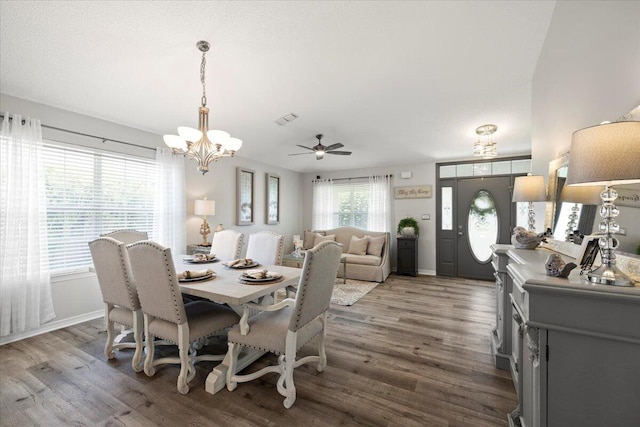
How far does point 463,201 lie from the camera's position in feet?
18.3

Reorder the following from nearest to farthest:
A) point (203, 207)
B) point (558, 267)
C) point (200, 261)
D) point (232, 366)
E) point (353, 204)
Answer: point (558, 267)
point (232, 366)
point (200, 261)
point (203, 207)
point (353, 204)

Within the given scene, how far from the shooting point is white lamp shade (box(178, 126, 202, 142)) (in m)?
2.26

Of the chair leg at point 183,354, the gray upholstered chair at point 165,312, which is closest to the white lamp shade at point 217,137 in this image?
the gray upholstered chair at point 165,312

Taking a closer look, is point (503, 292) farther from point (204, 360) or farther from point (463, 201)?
point (463, 201)

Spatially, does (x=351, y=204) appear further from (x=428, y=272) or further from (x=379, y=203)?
(x=428, y=272)

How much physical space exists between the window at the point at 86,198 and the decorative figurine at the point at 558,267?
4.42 metres

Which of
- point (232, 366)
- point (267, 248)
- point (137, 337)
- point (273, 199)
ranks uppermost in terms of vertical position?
point (273, 199)

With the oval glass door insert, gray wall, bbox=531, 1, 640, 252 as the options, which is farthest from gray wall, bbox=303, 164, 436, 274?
gray wall, bbox=531, 1, 640, 252

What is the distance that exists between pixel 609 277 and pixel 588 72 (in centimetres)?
130

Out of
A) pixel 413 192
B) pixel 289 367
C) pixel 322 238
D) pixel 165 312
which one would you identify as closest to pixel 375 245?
pixel 322 238

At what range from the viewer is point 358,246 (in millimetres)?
5855

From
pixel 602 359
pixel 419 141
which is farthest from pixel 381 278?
pixel 602 359

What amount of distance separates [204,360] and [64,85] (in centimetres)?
293

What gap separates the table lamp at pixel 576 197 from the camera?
1389 millimetres
